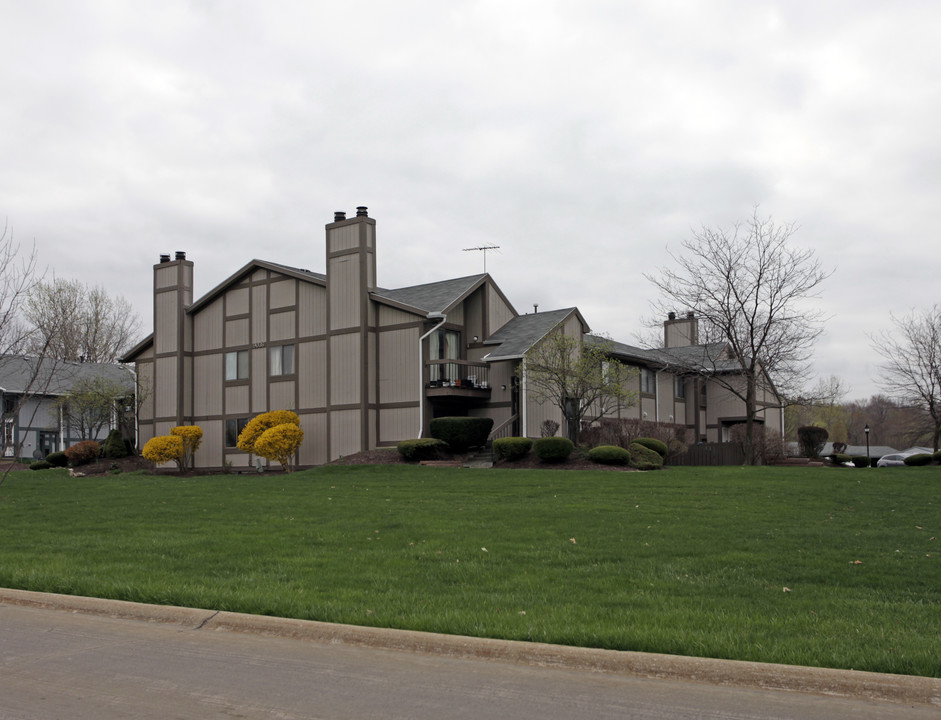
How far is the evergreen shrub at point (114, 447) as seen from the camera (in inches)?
1452

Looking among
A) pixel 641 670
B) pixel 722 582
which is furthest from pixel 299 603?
pixel 722 582

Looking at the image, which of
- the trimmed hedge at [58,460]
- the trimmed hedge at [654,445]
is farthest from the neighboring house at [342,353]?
the trimmed hedge at [58,460]

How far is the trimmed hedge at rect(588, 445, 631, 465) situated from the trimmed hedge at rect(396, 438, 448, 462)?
16.5 feet

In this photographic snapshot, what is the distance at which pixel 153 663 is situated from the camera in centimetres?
678

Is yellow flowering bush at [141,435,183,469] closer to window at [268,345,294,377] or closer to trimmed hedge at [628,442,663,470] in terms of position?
window at [268,345,294,377]

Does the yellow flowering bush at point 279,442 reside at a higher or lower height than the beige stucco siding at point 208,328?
A: lower

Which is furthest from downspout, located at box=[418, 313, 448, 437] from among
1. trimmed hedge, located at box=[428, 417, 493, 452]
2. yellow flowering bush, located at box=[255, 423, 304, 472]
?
yellow flowering bush, located at box=[255, 423, 304, 472]

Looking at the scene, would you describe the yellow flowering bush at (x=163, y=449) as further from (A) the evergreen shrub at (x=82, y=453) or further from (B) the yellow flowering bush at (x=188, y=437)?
(A) the evergreen shrub at (x=82, y=453)

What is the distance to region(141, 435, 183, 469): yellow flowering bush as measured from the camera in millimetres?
33500

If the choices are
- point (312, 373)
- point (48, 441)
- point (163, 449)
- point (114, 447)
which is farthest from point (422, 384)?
point (48, 441)

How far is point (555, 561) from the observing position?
34.2 ft

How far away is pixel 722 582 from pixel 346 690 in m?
4.59

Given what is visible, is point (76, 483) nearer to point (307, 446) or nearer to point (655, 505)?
point (307, 446)

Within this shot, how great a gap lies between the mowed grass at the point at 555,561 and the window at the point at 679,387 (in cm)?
2071
